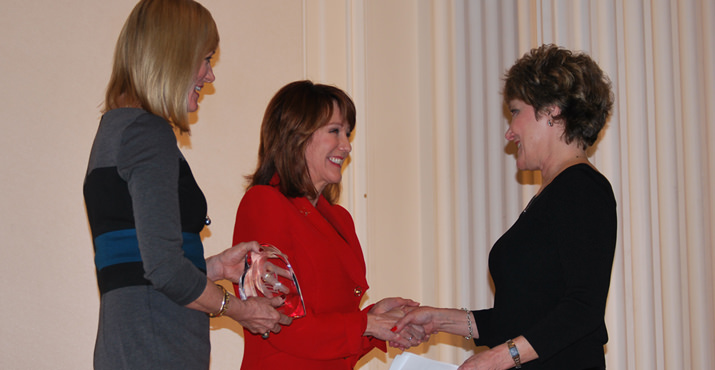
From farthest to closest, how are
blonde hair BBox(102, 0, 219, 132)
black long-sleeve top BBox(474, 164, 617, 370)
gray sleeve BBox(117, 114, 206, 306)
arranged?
black long-sleeve top BBox(474, 164, 617, 370) → blonde hair BBox(102, 0, 219, 132) → gray sleeve BBox(117, 114, 206, 306)

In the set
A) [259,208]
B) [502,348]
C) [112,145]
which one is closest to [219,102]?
[259,208]

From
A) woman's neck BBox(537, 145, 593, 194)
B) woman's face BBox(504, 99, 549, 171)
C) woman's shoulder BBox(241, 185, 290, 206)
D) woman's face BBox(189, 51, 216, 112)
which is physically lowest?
woman's shoulder BBox(241, 185, 290, 206)

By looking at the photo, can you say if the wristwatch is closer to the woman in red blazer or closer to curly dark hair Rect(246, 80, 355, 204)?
the woman in red blazer

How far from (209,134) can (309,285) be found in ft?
3.93

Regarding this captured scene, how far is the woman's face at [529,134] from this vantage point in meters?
2.33

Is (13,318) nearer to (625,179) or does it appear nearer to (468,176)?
(468,176)

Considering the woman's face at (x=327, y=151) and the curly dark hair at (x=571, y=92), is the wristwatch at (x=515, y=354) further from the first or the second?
the woman's face at (x=327, y=151)

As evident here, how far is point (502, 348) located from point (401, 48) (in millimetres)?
2090

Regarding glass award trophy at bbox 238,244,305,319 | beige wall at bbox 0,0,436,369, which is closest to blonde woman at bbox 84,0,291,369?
glass award trophy at bbox 238,244,305,319

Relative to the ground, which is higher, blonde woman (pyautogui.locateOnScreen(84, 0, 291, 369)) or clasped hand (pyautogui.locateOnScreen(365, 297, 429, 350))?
blonde woman (pyautogui.locateOnScreen(84, 0, 291, 369))

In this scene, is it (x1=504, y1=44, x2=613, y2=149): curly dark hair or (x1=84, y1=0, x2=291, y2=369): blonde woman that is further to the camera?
(x1=504, y1=44, x2=613, y2=149): curly dark hair

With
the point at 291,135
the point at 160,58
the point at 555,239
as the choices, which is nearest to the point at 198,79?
the point at 160,58

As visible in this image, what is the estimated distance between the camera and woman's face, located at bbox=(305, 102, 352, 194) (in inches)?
98.9

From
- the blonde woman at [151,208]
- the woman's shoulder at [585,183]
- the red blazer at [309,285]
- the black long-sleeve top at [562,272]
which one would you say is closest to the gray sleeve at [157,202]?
the blonde woman at [151,208]
